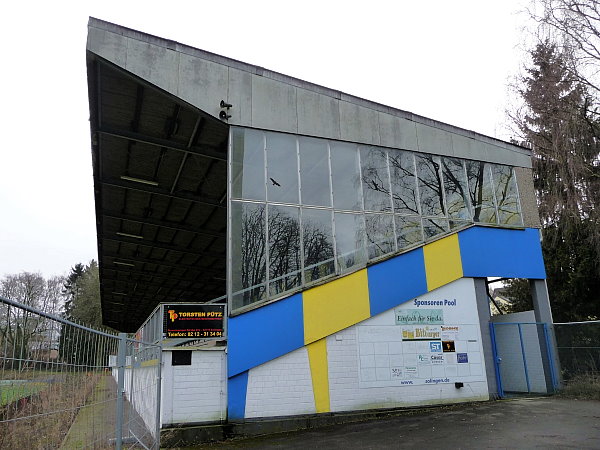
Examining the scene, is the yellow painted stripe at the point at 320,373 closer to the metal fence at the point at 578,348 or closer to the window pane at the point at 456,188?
the window pane at the point at 456,188

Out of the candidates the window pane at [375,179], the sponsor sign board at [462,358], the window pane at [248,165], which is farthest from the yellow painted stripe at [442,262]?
the window pane at [248,165]

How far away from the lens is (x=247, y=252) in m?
10.5

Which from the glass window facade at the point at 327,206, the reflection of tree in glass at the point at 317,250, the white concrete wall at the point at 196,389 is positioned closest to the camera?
the white concrete wall at the point at 196,389

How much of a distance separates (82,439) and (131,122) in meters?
10.0

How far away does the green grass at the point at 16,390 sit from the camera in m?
2.44

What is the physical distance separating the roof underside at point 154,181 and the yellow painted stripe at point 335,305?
4.81 meters

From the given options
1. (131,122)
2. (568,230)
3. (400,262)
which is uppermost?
(131,122)

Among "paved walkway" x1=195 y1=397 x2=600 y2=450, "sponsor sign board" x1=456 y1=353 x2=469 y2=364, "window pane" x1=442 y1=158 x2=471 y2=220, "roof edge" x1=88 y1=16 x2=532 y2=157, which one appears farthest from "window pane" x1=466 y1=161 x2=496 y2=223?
"paved walkway" x1=195 y1=397 x2=600 y2=450

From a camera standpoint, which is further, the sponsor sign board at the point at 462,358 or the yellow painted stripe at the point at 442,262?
the yellow painted stripe at the point at 442,262

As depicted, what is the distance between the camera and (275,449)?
8.17 meters

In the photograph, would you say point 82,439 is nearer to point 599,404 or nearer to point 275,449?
point 275,449

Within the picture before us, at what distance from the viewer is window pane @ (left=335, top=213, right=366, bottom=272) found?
11.6 meters

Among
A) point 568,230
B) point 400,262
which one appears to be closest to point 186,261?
point 400,262

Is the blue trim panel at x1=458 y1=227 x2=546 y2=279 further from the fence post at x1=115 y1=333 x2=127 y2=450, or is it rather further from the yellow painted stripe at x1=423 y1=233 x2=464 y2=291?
the fence post at x1=115 y1=333 x2=127 y2=450
